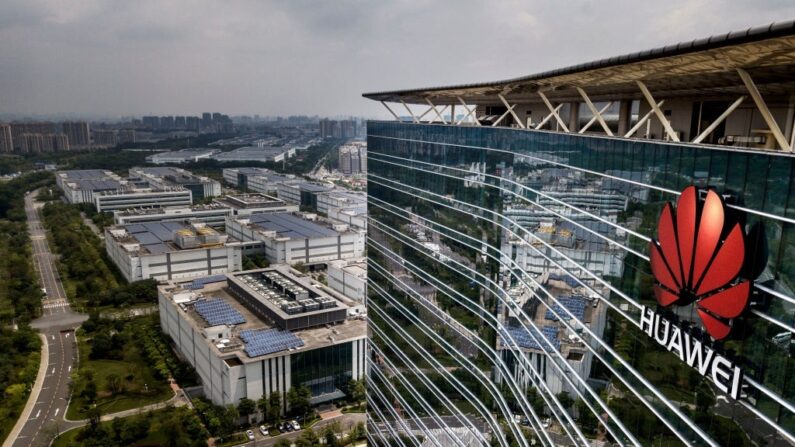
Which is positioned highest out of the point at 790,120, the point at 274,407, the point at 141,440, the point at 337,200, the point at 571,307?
the point at 790,120

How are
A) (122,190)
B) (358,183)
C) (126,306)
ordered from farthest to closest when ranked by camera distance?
(358,183)
(122,190)
(126,306)

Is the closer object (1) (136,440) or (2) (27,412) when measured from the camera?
(1) (136,440)

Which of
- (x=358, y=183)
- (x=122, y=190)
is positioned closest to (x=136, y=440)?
(x=122, y=190)

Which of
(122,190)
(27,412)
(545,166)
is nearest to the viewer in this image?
(545,166)

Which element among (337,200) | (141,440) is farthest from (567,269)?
(337,200)

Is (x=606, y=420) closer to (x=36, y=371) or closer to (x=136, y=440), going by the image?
(x=136, y=440)

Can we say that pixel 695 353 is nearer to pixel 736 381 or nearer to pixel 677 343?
pixel 677 343

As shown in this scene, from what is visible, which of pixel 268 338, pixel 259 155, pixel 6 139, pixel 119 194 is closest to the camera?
pixel 268 338

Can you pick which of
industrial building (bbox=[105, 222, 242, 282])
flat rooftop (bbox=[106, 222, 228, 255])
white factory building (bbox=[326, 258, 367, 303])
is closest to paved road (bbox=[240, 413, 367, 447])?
white factory building (bbox=[326, 258, 367, 303])
